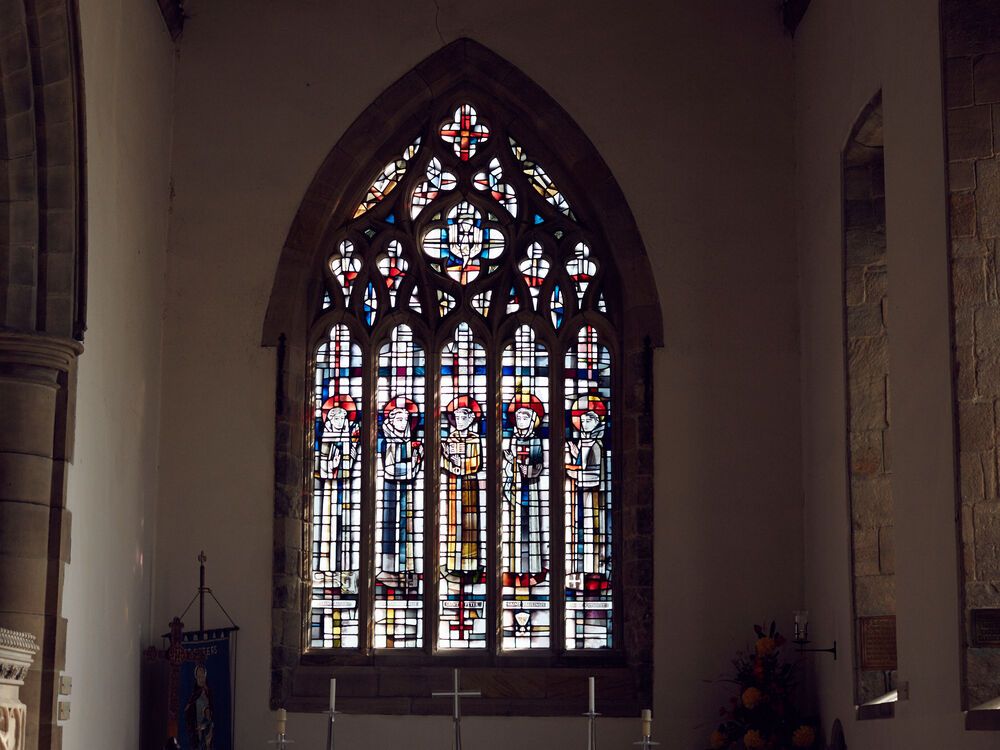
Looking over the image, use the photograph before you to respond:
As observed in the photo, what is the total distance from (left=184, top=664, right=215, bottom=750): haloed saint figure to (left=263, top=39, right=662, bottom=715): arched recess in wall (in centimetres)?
52

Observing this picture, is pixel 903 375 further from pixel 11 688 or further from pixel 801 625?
pixel 11 688

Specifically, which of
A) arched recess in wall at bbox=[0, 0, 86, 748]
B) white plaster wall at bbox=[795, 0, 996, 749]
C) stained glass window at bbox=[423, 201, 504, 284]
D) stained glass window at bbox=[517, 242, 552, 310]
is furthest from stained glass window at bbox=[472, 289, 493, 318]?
arched recess in wall at bbox=[0, 0, 86, 748]

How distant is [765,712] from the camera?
8.80 meters

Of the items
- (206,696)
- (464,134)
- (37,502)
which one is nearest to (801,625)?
(206,696)

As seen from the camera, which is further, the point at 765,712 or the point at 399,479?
the point at 399,479

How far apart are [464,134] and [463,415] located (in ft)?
5.72

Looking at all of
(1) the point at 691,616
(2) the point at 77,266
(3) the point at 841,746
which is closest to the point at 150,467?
(2) the point at 77,266

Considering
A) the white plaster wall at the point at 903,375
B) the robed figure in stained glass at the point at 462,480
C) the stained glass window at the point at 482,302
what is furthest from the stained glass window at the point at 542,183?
the white plaster wall at the point at 903,375

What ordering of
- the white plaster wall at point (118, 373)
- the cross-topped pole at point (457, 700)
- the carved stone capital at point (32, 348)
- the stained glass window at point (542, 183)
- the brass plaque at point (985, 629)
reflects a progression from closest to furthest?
the brass plaque at point (985, 629) < the carved stone capital at point (32, 348) < the white plaster wall at point (118, 373) < the cross-topped pole at point (457, 700) < the stained glass window at point (542, 183)

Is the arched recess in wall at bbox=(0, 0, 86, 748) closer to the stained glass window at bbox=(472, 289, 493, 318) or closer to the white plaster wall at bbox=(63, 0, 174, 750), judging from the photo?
the white plaster wall at bbox=(63, 0, 174, 750)

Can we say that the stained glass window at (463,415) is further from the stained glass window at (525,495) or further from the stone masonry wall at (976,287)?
the stone masonry wall at (976,287)

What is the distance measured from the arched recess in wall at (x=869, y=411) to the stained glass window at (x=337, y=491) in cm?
303

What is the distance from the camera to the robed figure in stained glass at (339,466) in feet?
32.3

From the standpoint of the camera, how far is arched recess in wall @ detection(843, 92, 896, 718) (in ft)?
26.5
